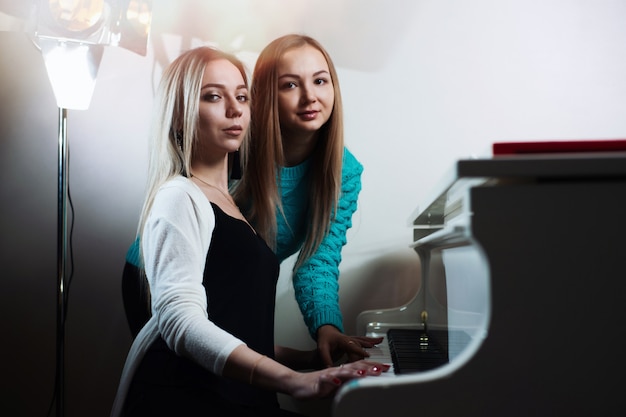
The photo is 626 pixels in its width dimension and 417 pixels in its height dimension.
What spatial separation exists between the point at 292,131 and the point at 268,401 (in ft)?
2.50

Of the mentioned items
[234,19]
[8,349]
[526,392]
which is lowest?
[8,349]

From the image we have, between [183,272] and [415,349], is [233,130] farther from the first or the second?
[415,349]

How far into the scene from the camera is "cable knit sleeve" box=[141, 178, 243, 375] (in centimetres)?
109

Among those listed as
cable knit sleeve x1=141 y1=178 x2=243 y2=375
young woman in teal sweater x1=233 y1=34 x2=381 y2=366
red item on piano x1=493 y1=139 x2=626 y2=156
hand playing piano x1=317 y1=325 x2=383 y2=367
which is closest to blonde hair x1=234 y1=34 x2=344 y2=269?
young woman in teal sweater x1=233 y1=34 x2=381 y2=366

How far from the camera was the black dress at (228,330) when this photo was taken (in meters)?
1.20

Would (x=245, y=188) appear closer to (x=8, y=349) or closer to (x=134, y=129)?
(x=134, y=129)

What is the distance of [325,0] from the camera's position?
89.9 inches

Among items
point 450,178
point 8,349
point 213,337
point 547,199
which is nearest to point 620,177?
point 547,199

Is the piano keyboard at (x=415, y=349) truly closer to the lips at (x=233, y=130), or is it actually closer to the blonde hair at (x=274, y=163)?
the blonde hair at (x=274, y=163)

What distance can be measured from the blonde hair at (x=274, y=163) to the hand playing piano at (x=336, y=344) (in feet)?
0.80

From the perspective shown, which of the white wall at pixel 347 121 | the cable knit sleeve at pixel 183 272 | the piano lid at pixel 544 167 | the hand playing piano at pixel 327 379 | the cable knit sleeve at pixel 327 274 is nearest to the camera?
the piano lid at pixel 544 167

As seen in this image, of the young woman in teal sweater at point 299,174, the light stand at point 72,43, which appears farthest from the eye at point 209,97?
the light stand at point 72,43

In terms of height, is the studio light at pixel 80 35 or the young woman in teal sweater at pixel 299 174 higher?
the studio light at pixel 80 35

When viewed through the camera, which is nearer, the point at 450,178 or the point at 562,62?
the point at 450,178
